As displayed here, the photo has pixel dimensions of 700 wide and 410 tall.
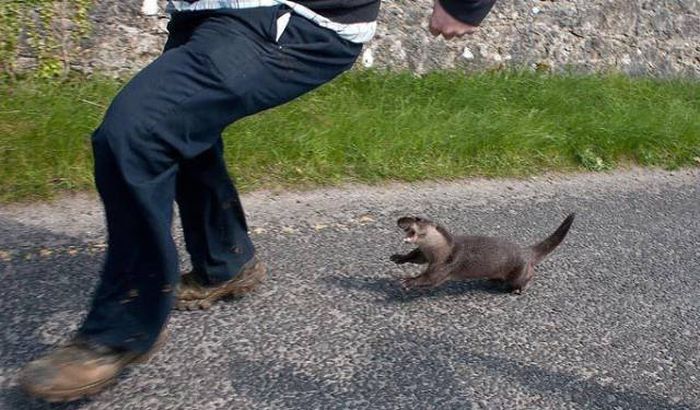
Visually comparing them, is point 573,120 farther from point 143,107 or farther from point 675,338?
point 143,107

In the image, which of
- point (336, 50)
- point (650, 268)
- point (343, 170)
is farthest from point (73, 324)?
point (650, 268)

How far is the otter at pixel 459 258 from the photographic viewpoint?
11.6 ft

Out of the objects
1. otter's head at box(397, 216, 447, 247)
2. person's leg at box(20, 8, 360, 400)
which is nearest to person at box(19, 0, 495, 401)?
person's leg at box(20, 8, 360, 400)

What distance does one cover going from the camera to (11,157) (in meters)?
4.39

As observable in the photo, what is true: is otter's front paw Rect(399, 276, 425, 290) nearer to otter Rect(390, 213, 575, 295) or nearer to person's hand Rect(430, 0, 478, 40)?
otter Rect(390, 213, 575, 295)

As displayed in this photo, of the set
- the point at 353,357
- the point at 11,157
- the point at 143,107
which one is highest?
the point at 143,107

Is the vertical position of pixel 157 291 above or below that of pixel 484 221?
above

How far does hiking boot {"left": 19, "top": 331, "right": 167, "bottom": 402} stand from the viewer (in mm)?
2531

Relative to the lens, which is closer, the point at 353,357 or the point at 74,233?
the point at 353,357

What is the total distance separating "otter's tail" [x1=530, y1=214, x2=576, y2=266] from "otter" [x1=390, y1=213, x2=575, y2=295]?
0.26ft

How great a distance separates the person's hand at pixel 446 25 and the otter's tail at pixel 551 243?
4.54 feet

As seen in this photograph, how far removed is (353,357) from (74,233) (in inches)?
60.8

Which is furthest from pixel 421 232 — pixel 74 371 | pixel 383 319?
pixel 74 371

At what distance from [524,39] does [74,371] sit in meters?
5.31
